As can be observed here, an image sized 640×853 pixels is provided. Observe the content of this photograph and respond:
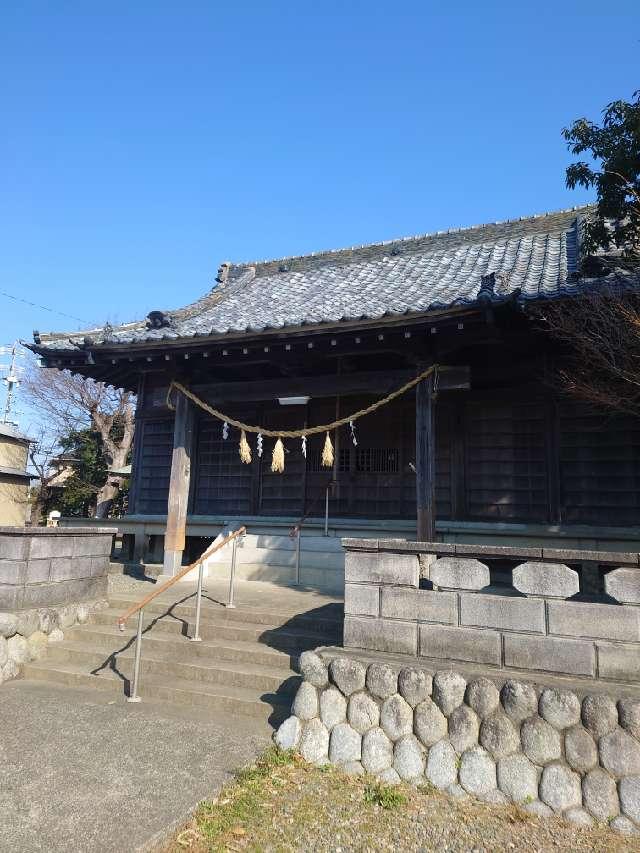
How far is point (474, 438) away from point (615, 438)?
2360mm

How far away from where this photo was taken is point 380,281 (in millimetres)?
13086

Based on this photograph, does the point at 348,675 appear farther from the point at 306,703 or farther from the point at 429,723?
the point at 429,723

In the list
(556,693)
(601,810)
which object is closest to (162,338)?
(556,693)

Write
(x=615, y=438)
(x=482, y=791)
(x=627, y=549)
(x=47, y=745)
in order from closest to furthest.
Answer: (x=482, y=791), (x=47, y=745), (x=627, y=549), (x=615, y=438)

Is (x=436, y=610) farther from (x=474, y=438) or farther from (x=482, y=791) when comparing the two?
(x=474, y=438)

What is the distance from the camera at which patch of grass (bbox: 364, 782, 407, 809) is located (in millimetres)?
3977

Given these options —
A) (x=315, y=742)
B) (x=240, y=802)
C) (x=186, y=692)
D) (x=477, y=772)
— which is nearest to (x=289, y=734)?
(x=315, y=742)

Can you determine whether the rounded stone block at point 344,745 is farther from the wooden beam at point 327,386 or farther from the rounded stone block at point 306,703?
the wooden beam at point 327,386

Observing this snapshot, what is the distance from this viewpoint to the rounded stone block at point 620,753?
387 cm

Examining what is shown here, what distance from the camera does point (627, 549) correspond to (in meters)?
8.84

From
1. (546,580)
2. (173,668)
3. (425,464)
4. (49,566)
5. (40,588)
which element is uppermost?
(425,464)

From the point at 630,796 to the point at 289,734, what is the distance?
2.56 metres

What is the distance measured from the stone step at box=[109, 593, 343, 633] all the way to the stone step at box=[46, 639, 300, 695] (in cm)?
72

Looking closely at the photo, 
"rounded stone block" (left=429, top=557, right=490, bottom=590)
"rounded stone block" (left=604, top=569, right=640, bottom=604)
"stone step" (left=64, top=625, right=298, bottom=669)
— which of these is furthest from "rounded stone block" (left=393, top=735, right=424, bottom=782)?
"rounded stone block" (left=604, top=569, right=640, bottom=604)
